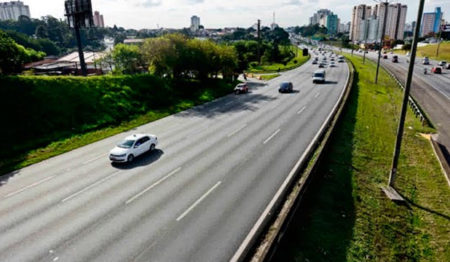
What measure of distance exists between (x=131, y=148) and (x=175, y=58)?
28.2 m

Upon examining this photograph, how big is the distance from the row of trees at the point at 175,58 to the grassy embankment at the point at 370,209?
96.8 feet

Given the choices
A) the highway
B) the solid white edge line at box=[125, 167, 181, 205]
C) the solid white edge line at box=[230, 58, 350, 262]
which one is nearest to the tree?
the solid white edge line at box=[125, 167, 181, 205]

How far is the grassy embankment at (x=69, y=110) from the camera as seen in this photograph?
2580 cm

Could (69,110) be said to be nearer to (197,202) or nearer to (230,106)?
(230,106)

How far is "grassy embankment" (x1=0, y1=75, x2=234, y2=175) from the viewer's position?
25797 mm

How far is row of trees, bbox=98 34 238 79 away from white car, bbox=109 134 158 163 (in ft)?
86.0

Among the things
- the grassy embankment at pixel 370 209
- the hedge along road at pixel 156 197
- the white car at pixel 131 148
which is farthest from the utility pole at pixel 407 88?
the white car at pixel 131 148

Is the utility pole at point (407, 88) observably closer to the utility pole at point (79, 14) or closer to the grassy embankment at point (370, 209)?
the grassy embankment at point (370, 209)

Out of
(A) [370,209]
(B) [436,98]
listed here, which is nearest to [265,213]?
(A) [370,209]

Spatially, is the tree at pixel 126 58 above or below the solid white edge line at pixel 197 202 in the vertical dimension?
above

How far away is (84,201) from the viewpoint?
54.1 feet

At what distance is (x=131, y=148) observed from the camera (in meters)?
21.9

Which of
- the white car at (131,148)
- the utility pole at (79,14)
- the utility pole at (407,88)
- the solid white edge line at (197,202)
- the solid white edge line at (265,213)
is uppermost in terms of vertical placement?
the utility pole at (79,14)

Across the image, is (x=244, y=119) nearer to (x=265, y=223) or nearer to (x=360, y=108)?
(x=360, y=108)
